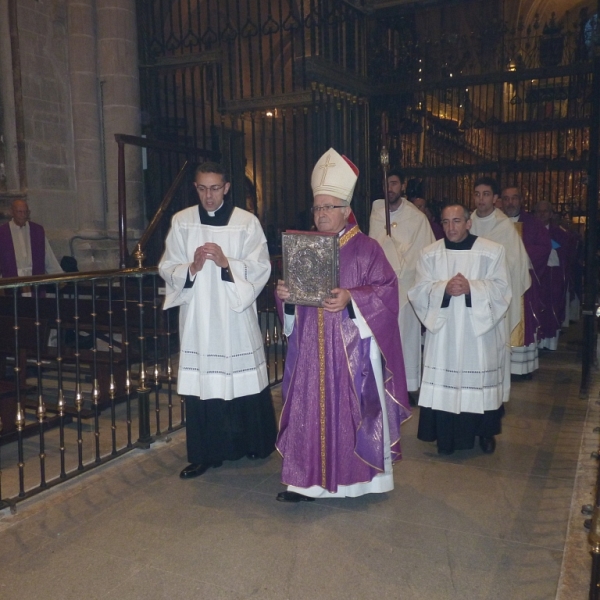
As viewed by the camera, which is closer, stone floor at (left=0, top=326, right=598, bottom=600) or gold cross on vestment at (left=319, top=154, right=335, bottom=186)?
stone floor at (left=0, top=326, right=598, bottom=600)

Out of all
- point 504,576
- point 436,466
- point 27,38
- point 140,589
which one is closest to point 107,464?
point 140,589

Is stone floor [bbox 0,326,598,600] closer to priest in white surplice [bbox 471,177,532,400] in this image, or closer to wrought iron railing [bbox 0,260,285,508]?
wrought iron railing [bbox 0,260,285,508]

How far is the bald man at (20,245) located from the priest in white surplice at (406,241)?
168 inches

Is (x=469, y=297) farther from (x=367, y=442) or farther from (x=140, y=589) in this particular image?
(x=140, y=589)

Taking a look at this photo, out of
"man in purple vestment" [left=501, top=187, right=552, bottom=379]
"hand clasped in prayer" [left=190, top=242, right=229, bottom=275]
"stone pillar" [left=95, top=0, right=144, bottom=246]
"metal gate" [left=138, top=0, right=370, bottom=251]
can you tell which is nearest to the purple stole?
"stone pillar" [left=95, top=0, right=144, bottom=246]

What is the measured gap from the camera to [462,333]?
179 inches

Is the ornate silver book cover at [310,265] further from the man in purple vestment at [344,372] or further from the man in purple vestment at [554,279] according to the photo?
the man in purple vestment at [554,279]

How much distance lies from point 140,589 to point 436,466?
2167 millimetres

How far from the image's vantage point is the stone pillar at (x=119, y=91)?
364 inches

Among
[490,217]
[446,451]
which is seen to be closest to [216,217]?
[446,451]

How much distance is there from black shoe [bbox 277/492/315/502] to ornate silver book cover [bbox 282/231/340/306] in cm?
112

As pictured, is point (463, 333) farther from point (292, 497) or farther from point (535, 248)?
point (535, 248)

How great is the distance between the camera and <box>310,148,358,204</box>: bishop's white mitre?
12.1 ft

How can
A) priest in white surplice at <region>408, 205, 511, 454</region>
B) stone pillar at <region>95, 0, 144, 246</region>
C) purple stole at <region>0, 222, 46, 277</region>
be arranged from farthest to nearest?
stone pillar at <region>95, 0, 144, 246</region> → purple stole at <region>0, 222, 46, 277</region> → priest in white surplice at <region>408, 205, 511, 454</region>
